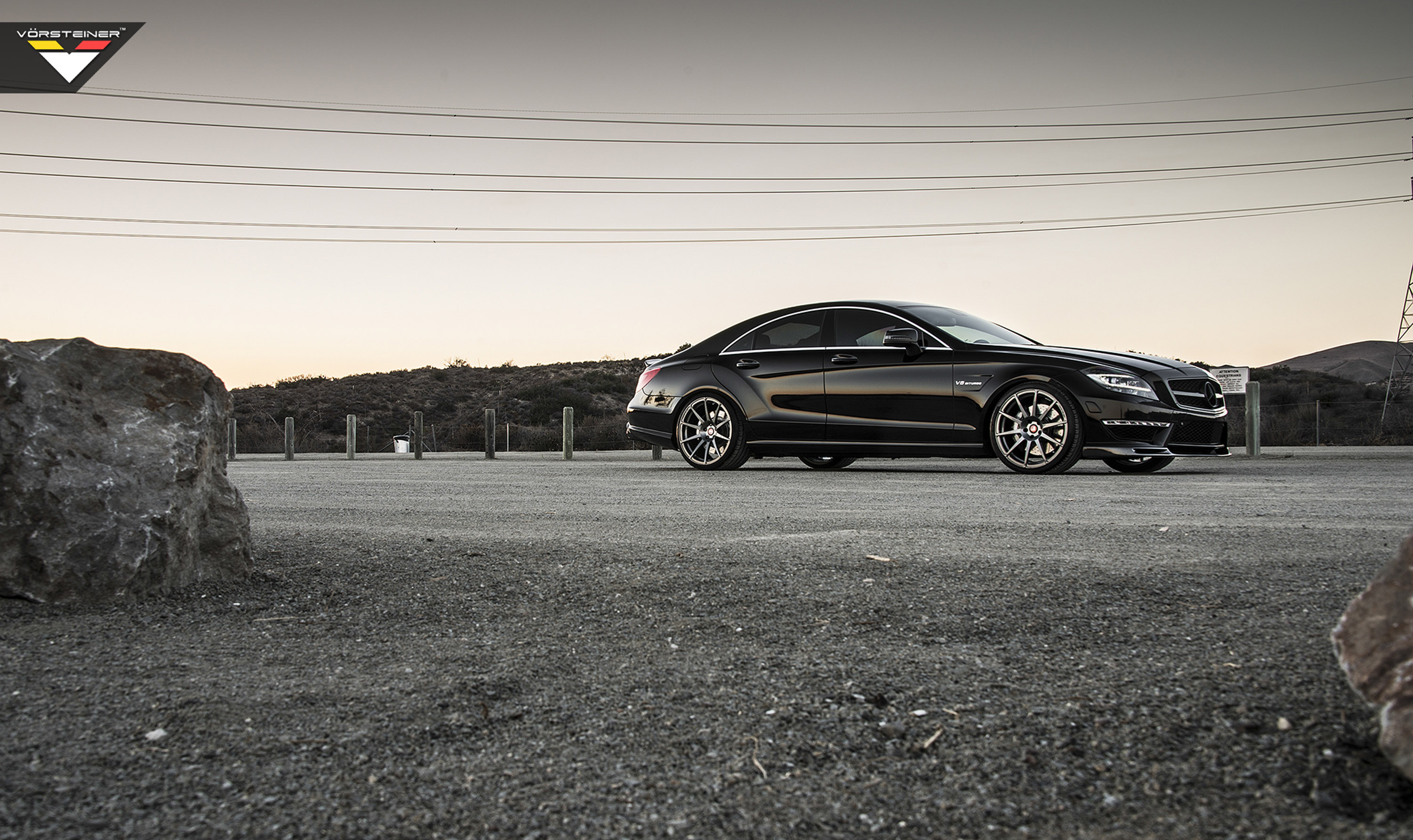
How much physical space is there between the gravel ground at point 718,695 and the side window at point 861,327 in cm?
581

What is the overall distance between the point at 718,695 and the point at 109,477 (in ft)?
7.67

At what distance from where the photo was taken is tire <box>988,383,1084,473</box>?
9.32m

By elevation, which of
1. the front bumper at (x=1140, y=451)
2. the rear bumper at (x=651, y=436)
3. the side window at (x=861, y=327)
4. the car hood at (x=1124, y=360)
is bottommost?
the front bumper at (x=1140, y=451)

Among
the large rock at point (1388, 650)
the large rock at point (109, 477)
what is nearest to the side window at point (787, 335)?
the large rock at point (109, 477)

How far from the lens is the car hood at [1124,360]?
939 centimetres

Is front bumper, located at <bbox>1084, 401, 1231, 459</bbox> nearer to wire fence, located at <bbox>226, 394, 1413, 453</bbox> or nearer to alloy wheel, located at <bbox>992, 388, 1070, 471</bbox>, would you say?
alloy wheel, located at <bbox>992, 388, 1070, 471</bbox>

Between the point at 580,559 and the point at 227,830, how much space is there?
2.47 meters

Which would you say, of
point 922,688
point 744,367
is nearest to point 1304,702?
point 922,688

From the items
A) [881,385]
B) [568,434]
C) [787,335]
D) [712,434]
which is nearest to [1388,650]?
[881,385]

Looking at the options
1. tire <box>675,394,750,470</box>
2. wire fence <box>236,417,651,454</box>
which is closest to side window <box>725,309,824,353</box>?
tire <box>675,394,750,470</box>

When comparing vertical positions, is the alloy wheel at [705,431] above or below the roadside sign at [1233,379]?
below

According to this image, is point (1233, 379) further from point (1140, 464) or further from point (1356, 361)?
point (1356, 361)

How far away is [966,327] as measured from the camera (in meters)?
10.5

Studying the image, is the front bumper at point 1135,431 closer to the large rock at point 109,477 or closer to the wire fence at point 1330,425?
the large rock at point 109,477
